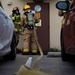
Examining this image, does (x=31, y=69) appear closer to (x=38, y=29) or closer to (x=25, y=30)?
(x=25, y=30)

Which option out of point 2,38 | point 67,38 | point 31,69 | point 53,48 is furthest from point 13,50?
point 53,48

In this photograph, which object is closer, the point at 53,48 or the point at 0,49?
the point at 0,49

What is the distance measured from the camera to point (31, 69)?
2932 mm

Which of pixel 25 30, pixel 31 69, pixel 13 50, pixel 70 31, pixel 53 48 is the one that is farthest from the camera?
pixel 53 48

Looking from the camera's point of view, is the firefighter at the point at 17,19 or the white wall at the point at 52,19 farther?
the white wall at the point at 52,19

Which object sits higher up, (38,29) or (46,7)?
(46,7)

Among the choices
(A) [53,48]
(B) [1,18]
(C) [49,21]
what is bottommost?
(A) [53,48]

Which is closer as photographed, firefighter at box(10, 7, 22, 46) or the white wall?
firefighter at box(10, 7, 22, 46)

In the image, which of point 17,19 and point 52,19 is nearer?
point 17,19

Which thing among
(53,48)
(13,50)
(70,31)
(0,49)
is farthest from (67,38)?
(53,48)

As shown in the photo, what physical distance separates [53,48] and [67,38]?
29.0 ft

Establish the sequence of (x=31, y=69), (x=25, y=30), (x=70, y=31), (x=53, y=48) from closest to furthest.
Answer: (x=31, y=69) → (x=70, y=31) → (x=25, y=30) → (x=53, y=48)

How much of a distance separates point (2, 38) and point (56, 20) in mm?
8843

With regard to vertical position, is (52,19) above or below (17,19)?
below
